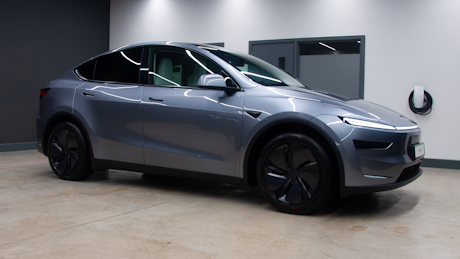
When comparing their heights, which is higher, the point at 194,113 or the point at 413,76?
the point at 413,76

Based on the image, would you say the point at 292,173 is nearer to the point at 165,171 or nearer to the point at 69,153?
the point at 165,171

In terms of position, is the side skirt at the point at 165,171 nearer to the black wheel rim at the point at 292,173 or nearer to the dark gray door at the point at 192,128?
the dark gray door at the point at 192,128

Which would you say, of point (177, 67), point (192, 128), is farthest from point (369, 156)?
point (177, 67)

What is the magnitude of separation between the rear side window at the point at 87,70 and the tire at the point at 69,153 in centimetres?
55

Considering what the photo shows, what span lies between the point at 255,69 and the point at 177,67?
747mm

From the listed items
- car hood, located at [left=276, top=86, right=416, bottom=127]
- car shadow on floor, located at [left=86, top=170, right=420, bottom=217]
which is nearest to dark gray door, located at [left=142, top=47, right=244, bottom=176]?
car shadow on floor, located at [left=86, top=170, right=420, bottom=217]

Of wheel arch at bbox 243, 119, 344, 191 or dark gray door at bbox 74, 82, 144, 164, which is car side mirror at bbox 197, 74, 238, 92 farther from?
dark gray door at bbox 74, 82, 144, 164

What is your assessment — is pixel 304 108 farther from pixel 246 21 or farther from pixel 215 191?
pixel 246 21

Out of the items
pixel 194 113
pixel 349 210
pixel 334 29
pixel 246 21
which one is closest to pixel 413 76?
pixel 334 29

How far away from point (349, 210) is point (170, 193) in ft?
5.57

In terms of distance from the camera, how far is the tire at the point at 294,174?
10.1ft

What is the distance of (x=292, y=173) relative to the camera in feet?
10.4

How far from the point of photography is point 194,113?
3.55 metres

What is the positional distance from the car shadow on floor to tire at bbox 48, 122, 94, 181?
28 centimetres
